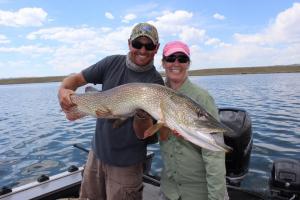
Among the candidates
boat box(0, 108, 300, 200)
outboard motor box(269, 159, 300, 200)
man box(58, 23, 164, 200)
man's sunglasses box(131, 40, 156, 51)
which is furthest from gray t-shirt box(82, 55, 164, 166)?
outboard motor box(269, 159, 300, 200)

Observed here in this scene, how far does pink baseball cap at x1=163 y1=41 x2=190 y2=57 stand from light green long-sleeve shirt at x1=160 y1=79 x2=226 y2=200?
0.30 metres

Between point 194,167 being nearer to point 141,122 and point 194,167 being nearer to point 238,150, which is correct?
point 141,122

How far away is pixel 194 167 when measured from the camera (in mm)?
3209

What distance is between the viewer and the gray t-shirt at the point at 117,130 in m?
3.80

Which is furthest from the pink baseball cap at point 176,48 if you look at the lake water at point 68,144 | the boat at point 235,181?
the lake water at point 68,144

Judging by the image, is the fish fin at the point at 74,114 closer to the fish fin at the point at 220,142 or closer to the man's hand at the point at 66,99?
the man's hand at the point at 66,99

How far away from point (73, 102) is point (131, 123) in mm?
836

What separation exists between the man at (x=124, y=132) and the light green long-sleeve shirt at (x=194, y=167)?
567 millimetres

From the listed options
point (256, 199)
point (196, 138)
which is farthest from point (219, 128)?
point (256, 199)

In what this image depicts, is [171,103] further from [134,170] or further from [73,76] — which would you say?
[73,76]

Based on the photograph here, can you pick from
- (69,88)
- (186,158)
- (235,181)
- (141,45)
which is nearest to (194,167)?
(186,158)

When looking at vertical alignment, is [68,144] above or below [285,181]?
below

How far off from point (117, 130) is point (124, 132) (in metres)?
0.08

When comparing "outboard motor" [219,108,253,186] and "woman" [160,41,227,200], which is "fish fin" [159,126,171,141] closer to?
"woman" [160,41,227,200]
